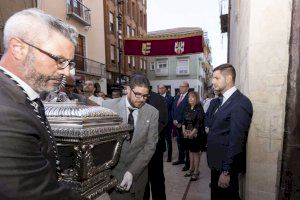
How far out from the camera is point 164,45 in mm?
7402

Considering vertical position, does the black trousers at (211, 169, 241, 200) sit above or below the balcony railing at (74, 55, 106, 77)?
below

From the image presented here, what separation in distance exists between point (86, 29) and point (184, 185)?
14642 millimetres

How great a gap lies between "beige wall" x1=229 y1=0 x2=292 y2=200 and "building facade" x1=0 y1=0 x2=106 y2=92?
11906mm

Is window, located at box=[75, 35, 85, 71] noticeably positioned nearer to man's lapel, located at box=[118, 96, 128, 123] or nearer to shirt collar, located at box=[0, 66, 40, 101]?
man's lapel, located at box=[118, 96, 128, 123]

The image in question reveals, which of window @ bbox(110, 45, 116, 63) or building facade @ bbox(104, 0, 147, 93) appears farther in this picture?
window @ bbox(110, 45, 116, 63)

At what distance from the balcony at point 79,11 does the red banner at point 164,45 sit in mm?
8407

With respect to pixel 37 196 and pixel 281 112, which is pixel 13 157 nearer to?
pixel 37 196

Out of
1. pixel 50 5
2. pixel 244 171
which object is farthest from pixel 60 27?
pixel 50 5

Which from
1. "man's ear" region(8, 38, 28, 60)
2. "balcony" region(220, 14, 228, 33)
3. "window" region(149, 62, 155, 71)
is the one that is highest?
"balcony" region(220, 14, 228, 33)

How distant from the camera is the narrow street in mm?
3895

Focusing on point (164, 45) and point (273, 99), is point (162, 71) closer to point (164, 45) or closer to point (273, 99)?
point (164, 45)

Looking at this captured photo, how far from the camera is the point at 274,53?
217 cm

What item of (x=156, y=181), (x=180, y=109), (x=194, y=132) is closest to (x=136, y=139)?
(x=156, y=181)

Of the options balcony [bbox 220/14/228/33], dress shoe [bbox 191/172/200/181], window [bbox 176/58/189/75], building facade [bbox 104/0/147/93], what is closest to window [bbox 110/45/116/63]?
building facade [bbox 104/0/147/93]
